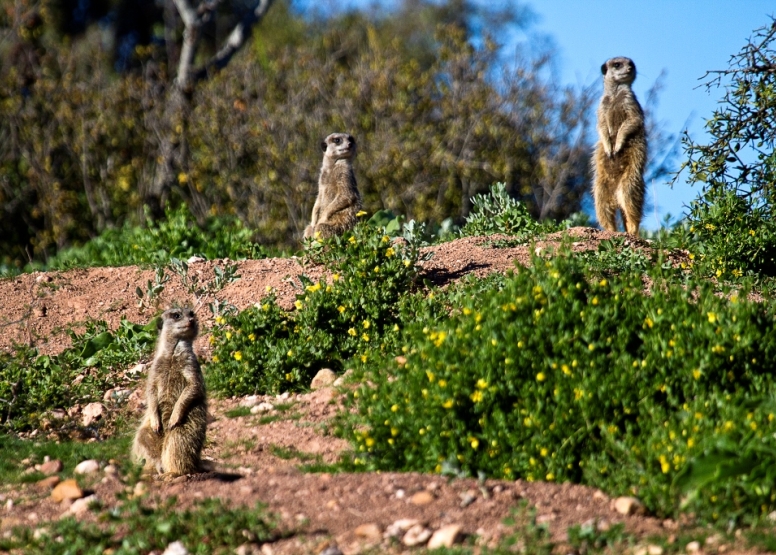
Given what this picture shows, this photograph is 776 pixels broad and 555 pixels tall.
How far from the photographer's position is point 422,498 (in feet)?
14.5

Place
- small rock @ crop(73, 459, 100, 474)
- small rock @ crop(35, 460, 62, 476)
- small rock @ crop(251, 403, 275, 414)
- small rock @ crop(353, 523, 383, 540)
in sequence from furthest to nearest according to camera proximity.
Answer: small rock @ crop(251, 403, 275, 414), small rock @ crop(35, 460, 62, 476), small rock @ crop(73, 459, 100, 474), small rock @ crop(353, 523, 383, 540)

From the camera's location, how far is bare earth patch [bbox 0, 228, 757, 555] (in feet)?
13.8

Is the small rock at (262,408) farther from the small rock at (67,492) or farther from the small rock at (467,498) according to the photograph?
the small rock at (467,498)

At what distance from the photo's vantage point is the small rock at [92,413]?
6.54m

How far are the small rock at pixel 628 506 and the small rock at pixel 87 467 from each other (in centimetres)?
263

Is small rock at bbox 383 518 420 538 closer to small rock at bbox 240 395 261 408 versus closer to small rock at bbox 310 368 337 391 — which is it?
small rock at bbox 310 368 337 391

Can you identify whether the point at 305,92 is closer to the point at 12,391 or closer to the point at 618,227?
the point at 618,227

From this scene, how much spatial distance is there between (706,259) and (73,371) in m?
4.51

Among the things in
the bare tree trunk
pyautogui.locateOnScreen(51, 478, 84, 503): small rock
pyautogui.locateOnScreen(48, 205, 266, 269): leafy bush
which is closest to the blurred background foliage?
the bare tree trunk

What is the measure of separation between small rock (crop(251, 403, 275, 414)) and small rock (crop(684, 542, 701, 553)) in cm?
316

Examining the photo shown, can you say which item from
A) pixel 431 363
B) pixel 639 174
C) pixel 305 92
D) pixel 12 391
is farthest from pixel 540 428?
pixel 305 92

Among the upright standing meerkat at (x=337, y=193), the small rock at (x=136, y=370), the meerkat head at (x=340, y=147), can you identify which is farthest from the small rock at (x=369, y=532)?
the meerkat head at (x=340, y=147)

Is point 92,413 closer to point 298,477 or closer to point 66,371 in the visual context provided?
point 66,371

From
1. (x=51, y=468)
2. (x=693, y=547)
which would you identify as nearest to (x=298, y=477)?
(x=51, y=468)
